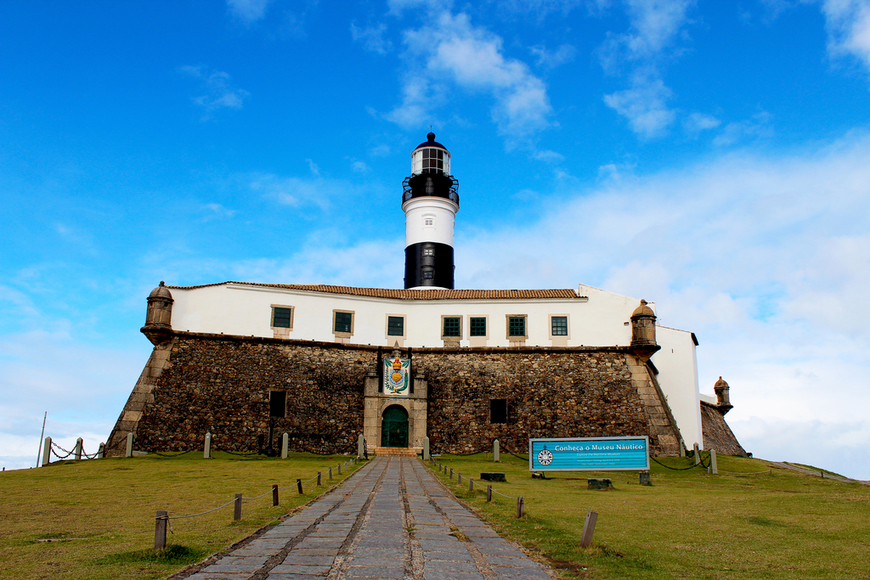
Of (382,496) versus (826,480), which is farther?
(826,480)

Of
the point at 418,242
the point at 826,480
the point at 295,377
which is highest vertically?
the point at 418,242

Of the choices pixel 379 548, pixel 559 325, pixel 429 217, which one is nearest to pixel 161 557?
pixel 379 548

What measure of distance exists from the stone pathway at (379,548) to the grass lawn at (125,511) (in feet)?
2.23

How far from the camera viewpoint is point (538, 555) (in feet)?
26.1

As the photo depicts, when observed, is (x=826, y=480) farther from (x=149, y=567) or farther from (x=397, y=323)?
(x=149, y=567)

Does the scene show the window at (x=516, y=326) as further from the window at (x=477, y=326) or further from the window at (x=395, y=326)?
the window at (x=395, y=326)

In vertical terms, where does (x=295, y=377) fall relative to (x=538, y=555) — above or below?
above

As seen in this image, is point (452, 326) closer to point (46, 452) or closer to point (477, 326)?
point (477, 326)

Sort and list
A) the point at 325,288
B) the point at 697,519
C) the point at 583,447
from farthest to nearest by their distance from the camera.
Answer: the point at 325,288
the point at 583,447
the point at 697,519

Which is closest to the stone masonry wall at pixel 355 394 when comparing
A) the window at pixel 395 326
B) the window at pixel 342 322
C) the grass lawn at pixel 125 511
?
the window at pixel 342 322

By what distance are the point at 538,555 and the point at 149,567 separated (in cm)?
458

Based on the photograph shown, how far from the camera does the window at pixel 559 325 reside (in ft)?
103

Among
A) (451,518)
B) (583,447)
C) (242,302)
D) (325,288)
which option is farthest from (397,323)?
(451,518)

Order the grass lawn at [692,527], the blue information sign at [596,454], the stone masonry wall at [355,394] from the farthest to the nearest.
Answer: the stone masonry wall at [355,394]
the blue information sign at [596,454]
the grass lawn at [692,527]
